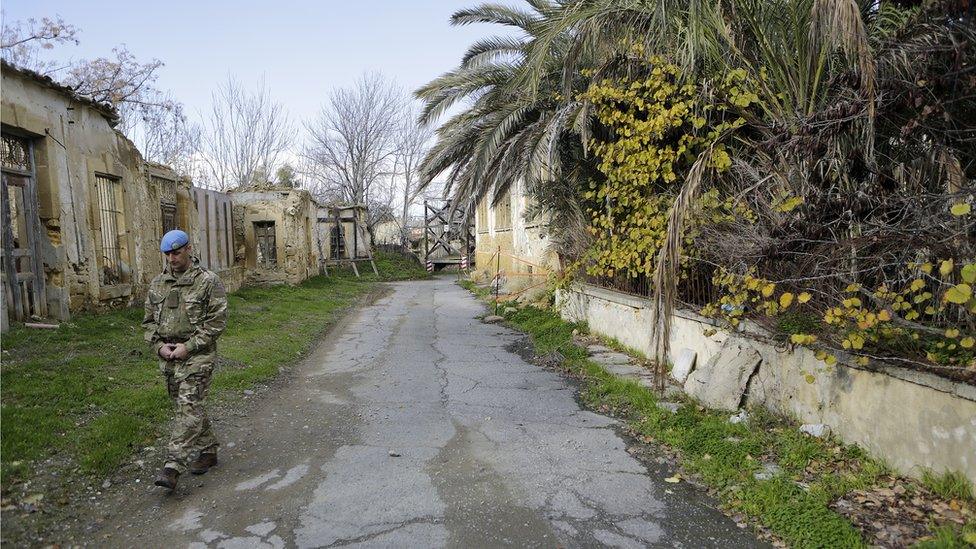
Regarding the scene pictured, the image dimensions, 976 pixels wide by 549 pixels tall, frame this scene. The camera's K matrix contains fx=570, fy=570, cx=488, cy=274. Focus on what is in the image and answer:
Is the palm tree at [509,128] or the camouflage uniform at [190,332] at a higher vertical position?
the palm tree at [509,128]

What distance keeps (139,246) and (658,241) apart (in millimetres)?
9038

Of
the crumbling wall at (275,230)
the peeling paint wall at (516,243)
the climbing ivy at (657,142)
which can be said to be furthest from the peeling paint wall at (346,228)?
the climbing ivy at (657,142)

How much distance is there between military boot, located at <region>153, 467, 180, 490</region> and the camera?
145 inches

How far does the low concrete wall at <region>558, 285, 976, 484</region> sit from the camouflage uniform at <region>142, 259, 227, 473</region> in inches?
165

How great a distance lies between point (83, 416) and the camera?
15.6 ft

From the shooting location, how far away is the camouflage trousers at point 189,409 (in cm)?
393

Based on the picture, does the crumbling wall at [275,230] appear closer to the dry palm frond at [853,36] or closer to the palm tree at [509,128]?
the palm tree at [509,128]

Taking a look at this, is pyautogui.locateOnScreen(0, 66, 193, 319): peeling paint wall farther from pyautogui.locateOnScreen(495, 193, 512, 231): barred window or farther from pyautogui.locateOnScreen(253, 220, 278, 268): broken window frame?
pyautogui.locateOnScreen(495, 193, 512, 231): barred window

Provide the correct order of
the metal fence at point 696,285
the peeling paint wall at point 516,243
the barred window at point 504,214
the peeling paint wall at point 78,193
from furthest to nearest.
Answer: the barred window at point 504,214 → the peeling paint wall at point 516,243 → the peeling paint wall at point 78,193 → the metal fence at point 696,285

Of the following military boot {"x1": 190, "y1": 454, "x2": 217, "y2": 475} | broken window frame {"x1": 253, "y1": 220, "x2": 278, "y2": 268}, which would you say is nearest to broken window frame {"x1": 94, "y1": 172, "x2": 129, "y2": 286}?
military boot {"x1": 190, "y1": 454, "x2": 217, "y2": 475}

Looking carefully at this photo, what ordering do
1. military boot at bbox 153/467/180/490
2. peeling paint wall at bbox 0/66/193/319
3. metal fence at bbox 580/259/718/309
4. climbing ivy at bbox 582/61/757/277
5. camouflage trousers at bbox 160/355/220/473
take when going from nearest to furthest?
1. military boot at bbox 153/467/180/490
2. camouflage trousers at bbox 160/355/220/473
3. climbing ivy at bbox 582/61/757/277
4. metal fence at bbox 580/259/718/309
5. peeling paint wall at bbox 0/66/193/319

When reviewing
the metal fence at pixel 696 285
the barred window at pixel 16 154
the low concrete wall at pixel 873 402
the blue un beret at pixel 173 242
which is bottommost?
the low concrete wall at pixel 873 402

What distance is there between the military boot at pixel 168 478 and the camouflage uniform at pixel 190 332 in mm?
245

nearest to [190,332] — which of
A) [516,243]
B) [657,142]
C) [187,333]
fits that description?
[187,333]
